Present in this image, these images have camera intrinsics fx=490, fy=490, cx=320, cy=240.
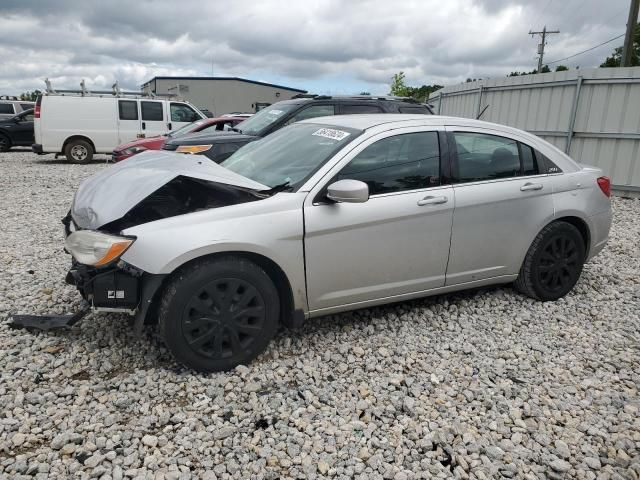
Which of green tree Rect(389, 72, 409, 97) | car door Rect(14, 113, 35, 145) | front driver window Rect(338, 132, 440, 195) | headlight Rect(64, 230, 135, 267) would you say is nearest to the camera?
headlight Rect(64, 230, 135, 267)

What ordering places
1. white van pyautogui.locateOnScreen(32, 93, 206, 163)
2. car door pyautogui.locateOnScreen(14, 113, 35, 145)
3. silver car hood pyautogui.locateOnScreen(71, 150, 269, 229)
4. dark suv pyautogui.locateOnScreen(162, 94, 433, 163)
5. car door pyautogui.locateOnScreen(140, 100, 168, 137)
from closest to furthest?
silver car hood pyautogui.locateOnScreen(71, 150, 269, 229), dark suv pyautogui.locateOnScreen(162, 94, 433, 163), white van pyautogui.locateOnScreen(32, 93, 206, 163), car door pyautogui.locateOnScreen(140, 100, 168, 137), car door pyautogui.locateOnScreen(14, 113, 35, 145)

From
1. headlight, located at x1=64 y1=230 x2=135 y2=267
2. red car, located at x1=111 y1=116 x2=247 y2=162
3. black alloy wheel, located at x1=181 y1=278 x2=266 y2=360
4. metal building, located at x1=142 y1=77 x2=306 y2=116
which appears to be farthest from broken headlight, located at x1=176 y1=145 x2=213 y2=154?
metal building, located at x1=142 y1=77 x2=306 y2=116

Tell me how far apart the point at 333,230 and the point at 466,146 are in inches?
56.1

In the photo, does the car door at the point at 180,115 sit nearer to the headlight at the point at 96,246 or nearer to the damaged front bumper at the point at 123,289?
the headlight at the point at 96,246

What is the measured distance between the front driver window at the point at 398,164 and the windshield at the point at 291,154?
0.19 m

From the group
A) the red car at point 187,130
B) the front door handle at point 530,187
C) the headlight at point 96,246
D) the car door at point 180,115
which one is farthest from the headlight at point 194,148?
the car door at point 180,115

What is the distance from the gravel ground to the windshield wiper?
3.57ft

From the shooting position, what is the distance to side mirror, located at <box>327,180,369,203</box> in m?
3.09

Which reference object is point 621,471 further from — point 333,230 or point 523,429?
point 333,230

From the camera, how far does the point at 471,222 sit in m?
3.76

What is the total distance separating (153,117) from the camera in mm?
14891

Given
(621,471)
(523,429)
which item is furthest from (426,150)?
(621,471)

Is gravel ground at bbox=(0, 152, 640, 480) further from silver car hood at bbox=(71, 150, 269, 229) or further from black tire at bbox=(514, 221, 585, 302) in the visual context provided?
silver car hood at bbox=(71, 150, 269, 229)

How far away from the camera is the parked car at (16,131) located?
56.5ft
